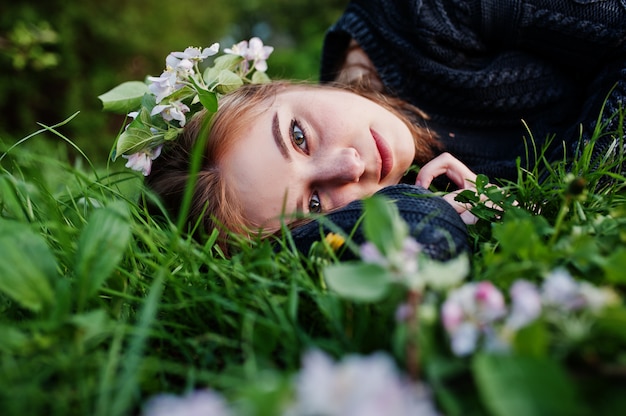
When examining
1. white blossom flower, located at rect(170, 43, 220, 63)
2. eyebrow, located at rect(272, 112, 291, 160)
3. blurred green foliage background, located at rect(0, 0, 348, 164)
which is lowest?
blurred green foliage background, located at rect(0, 0, 348, 164)

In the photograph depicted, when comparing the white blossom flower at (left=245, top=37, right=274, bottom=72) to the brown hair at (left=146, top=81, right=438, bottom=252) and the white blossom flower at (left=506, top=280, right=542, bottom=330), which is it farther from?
the white blossom flower at (left=506, top=280, right=542, bottom=330)

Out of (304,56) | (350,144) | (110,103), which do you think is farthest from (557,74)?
(304,56)

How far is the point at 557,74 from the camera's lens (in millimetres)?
1707

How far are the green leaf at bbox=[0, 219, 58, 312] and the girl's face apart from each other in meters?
0.56

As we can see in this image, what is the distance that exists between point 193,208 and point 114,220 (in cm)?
62

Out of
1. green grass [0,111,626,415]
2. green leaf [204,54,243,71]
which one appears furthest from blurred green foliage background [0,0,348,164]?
Result: green grass [0,111,626,415]

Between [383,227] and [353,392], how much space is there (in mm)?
199

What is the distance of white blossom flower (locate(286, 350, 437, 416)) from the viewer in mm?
440

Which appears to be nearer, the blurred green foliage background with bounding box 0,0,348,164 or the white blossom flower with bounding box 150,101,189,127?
the white blossom flower with bounding box 150,101,189,127

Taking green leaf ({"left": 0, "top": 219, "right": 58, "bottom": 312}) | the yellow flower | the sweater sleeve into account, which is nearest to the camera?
green leaf ({"left": 0, "top": 219, "right": 58, "bottom": 312})

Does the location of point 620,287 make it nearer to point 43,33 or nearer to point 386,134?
point 386,134

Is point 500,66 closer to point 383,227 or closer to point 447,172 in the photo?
point 447,172

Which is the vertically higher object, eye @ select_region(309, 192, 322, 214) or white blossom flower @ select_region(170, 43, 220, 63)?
white blossom flower @ select_region(170, 43, 220, 63)

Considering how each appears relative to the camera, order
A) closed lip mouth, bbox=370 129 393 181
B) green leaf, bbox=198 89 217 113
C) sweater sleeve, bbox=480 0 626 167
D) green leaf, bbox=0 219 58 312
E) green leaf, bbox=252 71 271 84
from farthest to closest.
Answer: green leaf, bbox=252 71 271 84 < sweater sleeve, bbox=480 0 626 167 < closed lip mouth, bbox=370 129 393 181 < green leaf, bbox=198 89 217 113 < green leaf, bbox=0 219 58 312
